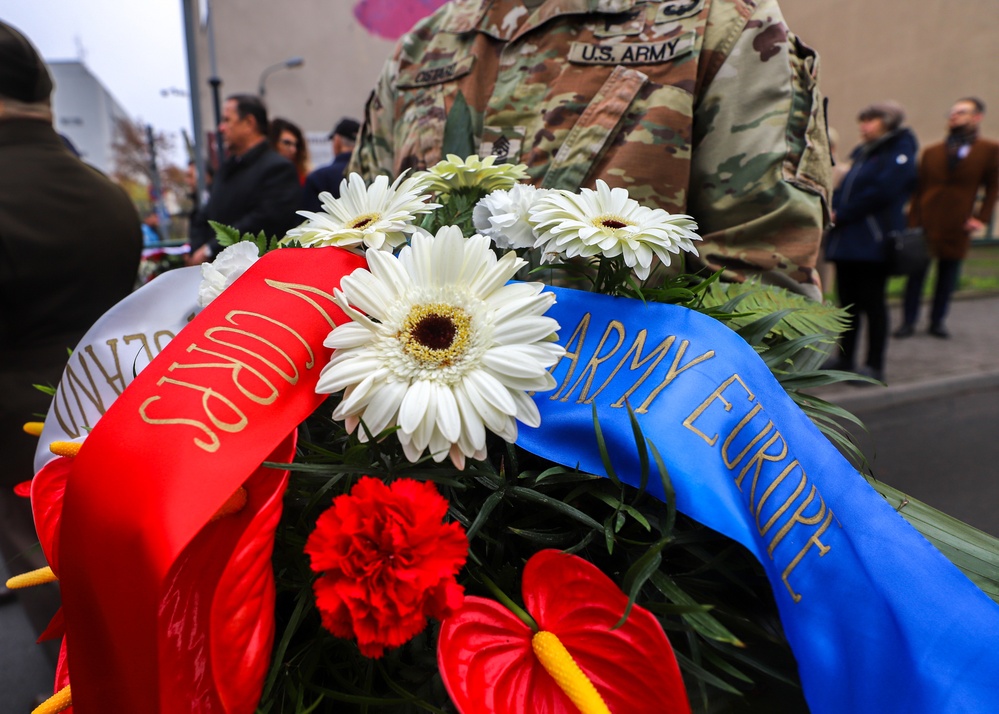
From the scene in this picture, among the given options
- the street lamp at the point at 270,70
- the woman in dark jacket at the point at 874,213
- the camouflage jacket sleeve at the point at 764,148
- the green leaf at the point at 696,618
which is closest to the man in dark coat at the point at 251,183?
the camouflage jacket sleeve at the point at 764,148

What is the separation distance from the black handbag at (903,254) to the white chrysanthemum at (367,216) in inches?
194

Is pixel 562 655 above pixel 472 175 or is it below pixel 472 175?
below

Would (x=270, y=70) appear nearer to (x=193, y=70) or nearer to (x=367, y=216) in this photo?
(x=193, y=70)

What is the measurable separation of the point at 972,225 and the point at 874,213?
8.23 ft

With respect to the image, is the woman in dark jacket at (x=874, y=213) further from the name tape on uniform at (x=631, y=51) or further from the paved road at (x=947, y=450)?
the name tape on uniform at (x=631, y=51)

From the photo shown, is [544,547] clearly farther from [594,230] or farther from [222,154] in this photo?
[222,154]

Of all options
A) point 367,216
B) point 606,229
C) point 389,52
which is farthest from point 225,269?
point 389,52

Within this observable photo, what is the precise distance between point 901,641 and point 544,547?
30 centimetres

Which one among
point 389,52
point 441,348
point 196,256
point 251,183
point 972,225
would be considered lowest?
point 972,225

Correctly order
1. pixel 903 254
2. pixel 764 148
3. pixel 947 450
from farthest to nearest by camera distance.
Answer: pixel 903 254 < pixel 947 450 < pixel 764 148

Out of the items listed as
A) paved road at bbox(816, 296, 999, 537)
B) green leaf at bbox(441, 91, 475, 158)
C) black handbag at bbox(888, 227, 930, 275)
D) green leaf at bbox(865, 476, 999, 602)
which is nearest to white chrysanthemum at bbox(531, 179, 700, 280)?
green leaf at bbox(865, 476, 999, 602)

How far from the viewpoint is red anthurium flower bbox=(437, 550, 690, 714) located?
0.49 metres

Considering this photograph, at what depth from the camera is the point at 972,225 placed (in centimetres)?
645

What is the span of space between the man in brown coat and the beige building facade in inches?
324
